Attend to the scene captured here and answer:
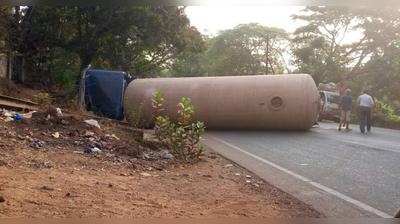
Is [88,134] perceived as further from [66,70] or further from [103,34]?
[66,70]

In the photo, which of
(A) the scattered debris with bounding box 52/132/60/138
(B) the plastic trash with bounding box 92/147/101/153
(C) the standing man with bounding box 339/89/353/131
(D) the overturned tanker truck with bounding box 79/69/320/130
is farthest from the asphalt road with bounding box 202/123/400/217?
(C) the standing man with bounding box 339/89/353/131

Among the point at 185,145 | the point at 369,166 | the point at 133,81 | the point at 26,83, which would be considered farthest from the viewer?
the point at 26,83

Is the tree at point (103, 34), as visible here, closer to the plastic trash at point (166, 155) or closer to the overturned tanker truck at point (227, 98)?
the overturned tanker truck at point (227, 98)

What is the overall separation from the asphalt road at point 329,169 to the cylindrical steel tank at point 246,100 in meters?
2.46

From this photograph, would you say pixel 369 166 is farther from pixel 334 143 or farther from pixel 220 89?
pixel 220 89

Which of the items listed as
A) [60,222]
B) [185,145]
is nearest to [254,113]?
[185,145]

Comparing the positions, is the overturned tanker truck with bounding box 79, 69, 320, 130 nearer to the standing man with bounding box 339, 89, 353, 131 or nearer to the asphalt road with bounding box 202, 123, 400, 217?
the standing man with bounding box 339, 89, 353, 131

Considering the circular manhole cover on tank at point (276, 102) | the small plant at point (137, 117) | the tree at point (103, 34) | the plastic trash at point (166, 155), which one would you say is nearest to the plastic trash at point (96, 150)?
the plastic trash at point (166, 155)

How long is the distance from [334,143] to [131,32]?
1418 cm

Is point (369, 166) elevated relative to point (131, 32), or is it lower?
lower

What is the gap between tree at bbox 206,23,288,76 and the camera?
40312 millimetres

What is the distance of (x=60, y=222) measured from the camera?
2.52 m

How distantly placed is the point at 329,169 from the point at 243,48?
3488 centimetres

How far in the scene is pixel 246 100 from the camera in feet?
46.6
